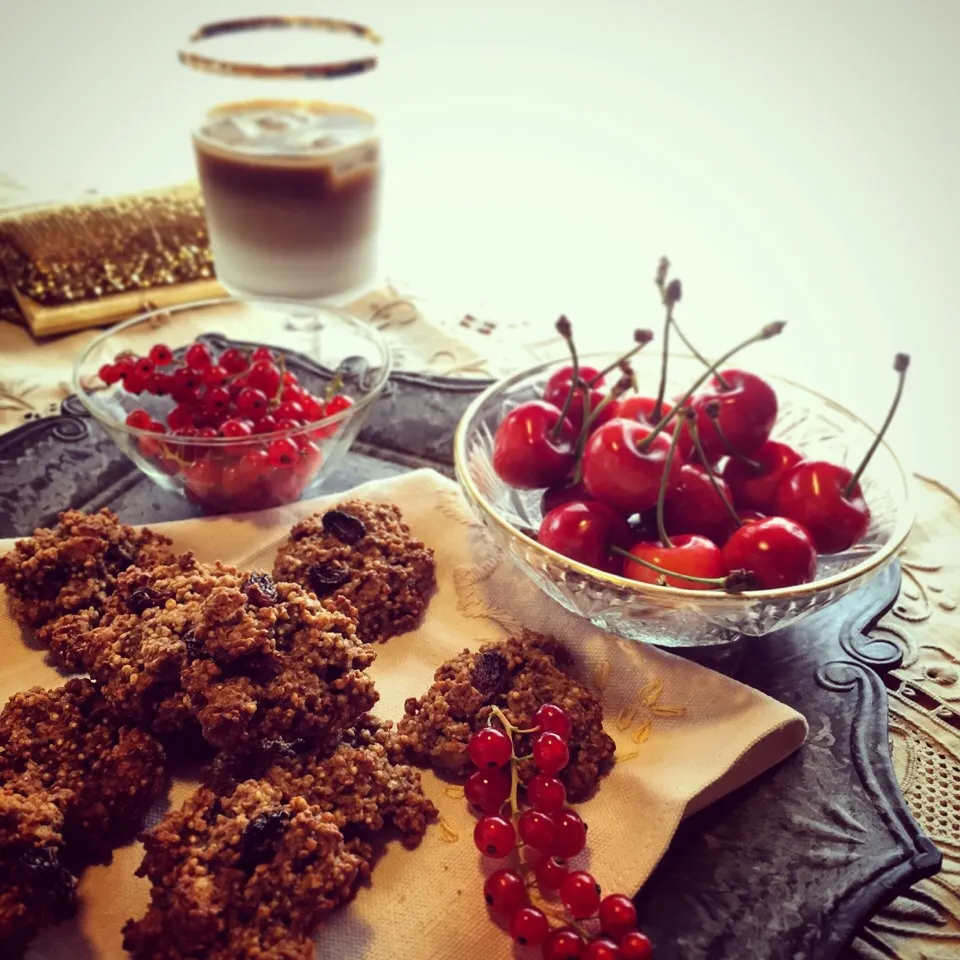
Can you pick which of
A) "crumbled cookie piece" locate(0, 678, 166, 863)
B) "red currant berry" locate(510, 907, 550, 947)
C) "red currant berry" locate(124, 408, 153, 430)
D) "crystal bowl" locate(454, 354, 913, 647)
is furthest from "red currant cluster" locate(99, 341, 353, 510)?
"red currant berry" locate(510, 907, 550, 947)

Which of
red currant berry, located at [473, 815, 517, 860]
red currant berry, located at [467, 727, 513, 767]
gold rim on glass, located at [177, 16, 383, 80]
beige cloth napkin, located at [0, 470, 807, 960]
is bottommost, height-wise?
beige cloth napkin, located at [0, 470, 807, 960]

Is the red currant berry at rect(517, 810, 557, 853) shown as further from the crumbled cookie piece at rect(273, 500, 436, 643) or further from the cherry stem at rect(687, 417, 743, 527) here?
the cherry stem at rect(687, 417, 743, 527)

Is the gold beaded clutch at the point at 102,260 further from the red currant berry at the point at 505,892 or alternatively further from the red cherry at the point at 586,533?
the red currant berry at the point at 505,892

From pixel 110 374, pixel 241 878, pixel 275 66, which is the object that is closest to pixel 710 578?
pixel 241 878

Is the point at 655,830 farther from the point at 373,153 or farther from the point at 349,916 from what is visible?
the point at 373,153

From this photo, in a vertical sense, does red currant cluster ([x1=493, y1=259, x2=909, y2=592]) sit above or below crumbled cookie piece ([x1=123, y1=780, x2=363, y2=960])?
above

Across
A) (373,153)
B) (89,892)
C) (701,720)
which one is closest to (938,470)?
(701,720)

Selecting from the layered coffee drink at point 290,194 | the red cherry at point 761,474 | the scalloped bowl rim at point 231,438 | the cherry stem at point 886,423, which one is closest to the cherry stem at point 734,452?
the red cherry at point 761,474

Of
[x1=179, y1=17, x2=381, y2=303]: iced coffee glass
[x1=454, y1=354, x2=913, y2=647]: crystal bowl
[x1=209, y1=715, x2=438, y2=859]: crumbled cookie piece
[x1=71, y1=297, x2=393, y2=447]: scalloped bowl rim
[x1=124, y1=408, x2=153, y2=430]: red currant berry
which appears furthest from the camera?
[x1=179, y1=17, x2=381, y2=303]: iced coffee glass
